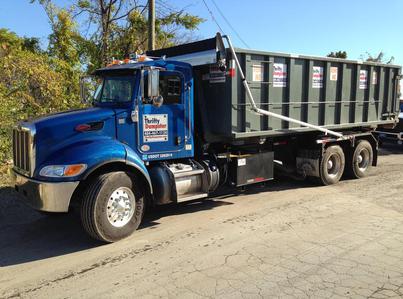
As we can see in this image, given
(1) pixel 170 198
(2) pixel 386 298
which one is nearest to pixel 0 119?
(1) pixel 170 198

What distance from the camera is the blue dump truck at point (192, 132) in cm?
564

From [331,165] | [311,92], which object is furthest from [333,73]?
[331,165]

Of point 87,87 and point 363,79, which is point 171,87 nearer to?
point 87,87

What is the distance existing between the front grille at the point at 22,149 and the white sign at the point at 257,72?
4.12 meters

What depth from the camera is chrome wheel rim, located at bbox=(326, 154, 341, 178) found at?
9.77 m

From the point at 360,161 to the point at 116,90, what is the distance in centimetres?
679

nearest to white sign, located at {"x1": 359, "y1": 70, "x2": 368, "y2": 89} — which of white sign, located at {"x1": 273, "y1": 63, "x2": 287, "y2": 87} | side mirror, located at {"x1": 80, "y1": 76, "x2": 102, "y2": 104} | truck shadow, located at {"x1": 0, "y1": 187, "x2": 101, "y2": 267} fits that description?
white sign, located at {"x1": 273, "y1": 63, "x2": 287, "y2": 87}

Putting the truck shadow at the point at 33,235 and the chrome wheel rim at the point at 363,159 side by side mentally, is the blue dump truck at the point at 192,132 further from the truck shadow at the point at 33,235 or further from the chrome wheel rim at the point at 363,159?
the truck shadow at the point at 33,235

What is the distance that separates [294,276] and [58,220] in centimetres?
421

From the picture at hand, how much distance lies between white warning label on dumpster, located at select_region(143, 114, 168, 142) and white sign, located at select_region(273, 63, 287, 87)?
8.60 ft

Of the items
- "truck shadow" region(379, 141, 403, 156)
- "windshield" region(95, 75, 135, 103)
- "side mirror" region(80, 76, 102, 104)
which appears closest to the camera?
"windshield" region(95, 75, 135, 103)

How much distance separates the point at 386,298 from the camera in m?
4.01

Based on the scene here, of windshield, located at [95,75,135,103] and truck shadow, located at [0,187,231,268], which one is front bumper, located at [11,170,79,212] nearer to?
truck shadow, located at [0,187,231,268]

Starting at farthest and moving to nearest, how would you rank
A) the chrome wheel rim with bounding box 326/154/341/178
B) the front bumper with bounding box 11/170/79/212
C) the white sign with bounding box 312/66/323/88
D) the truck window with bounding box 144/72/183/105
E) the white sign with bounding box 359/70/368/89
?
the white sign with bounding box 359/70/368/89 → the chrome wheel rim with bounding box 326/154/341/178 → the white sign with bounding box 312/66/323/88 → the truck window with bounding box 144/72/183/105 → the front bumper with bounding box 11/170/79/212
